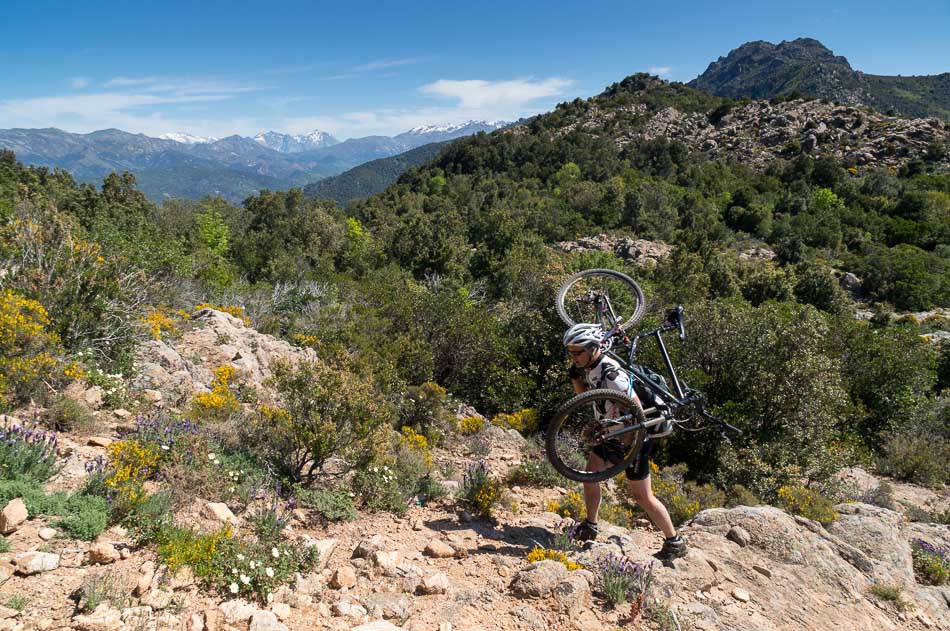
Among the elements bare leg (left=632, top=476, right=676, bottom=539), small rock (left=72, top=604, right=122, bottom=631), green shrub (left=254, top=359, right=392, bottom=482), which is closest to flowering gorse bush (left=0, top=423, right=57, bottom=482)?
small rock (left=72, top=604, right=122, bottom=631)

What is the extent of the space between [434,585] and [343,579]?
2.19 ft

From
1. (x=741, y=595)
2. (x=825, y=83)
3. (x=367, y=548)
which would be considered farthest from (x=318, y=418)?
(x=825, y=83)

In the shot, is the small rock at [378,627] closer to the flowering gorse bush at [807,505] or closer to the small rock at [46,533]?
the small rock at [46,533]

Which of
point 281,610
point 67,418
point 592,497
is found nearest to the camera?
point 281,610

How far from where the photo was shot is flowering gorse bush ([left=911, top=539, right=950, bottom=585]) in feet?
16.7

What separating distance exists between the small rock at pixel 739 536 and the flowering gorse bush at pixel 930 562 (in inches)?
86.2

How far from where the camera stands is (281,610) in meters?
3.14

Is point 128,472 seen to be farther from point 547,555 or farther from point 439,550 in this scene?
point 547,555

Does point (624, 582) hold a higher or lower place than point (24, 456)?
lower

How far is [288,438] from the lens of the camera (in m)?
5.22

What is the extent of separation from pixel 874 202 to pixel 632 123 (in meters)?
36.3

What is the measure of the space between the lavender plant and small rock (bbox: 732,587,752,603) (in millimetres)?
828

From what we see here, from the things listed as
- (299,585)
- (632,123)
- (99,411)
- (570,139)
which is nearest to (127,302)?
(99,411)

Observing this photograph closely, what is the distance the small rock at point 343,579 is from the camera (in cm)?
354
